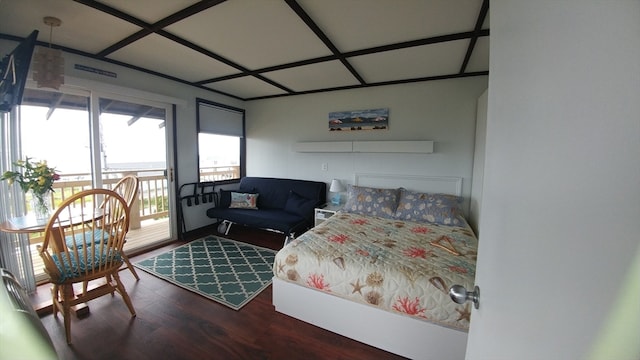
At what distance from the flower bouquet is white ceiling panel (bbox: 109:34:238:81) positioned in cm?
134

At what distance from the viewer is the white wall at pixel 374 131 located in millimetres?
2934

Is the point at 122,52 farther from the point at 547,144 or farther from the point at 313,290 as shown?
the point at 547,144

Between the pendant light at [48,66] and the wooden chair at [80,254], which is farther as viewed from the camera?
the pendant light at [48,66]

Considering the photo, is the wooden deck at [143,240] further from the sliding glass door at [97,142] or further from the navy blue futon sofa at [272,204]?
the navy blue futon sofa at [272,204]

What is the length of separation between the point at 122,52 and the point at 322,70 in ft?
6.97

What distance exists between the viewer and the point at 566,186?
15.1 inches

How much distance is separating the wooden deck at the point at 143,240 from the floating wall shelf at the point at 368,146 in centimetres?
246

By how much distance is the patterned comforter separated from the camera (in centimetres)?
145

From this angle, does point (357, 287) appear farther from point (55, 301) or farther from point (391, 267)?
point (55, 301)

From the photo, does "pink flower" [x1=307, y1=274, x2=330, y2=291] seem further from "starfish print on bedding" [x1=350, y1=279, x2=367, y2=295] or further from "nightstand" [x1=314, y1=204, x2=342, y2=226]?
"nightstand" [x1=314, y1=204, x2=342, y2=226]

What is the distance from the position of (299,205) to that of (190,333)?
204 cm

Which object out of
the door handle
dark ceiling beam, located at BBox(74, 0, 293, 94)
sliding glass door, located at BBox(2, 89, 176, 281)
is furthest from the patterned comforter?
sliding glass door, located at BBox(2, 89, 176, 281)

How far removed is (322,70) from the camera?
2805mm

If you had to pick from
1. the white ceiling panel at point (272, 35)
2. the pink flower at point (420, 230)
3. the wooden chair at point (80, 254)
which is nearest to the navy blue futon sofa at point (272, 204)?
the pink flower at point (420, 230)
